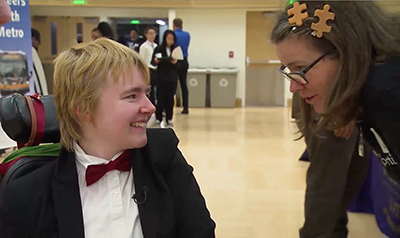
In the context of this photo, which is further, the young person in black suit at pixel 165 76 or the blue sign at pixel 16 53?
the young person in black suit at pixel 165 76

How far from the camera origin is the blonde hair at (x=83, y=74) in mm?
1311

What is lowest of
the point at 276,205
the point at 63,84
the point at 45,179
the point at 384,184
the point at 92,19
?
the point at 276,205

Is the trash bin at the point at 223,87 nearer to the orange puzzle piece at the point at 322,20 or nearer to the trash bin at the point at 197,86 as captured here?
the trash bin at the point at 197,86

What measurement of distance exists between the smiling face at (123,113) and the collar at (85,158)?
2.1 inches

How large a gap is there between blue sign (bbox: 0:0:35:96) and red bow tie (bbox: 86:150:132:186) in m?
3.46

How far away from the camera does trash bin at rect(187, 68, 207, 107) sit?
10375 mm

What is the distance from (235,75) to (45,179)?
9.25m

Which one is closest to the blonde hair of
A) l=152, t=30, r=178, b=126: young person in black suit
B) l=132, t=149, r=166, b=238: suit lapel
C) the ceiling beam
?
l=132, t=149, r=166, b=238: suit lapel

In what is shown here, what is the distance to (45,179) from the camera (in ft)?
4.33

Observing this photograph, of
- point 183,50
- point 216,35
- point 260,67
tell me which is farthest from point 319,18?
point 260,67

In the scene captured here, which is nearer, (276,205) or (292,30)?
(292,30)

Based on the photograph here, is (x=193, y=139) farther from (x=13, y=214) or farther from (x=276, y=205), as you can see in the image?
(x=13, y=214)

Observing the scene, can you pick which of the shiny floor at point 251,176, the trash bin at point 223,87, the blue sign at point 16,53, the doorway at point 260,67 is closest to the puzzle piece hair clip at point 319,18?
the shiny floor at point 251,176

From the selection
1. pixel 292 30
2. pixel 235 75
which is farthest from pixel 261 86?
pixel 292 30
